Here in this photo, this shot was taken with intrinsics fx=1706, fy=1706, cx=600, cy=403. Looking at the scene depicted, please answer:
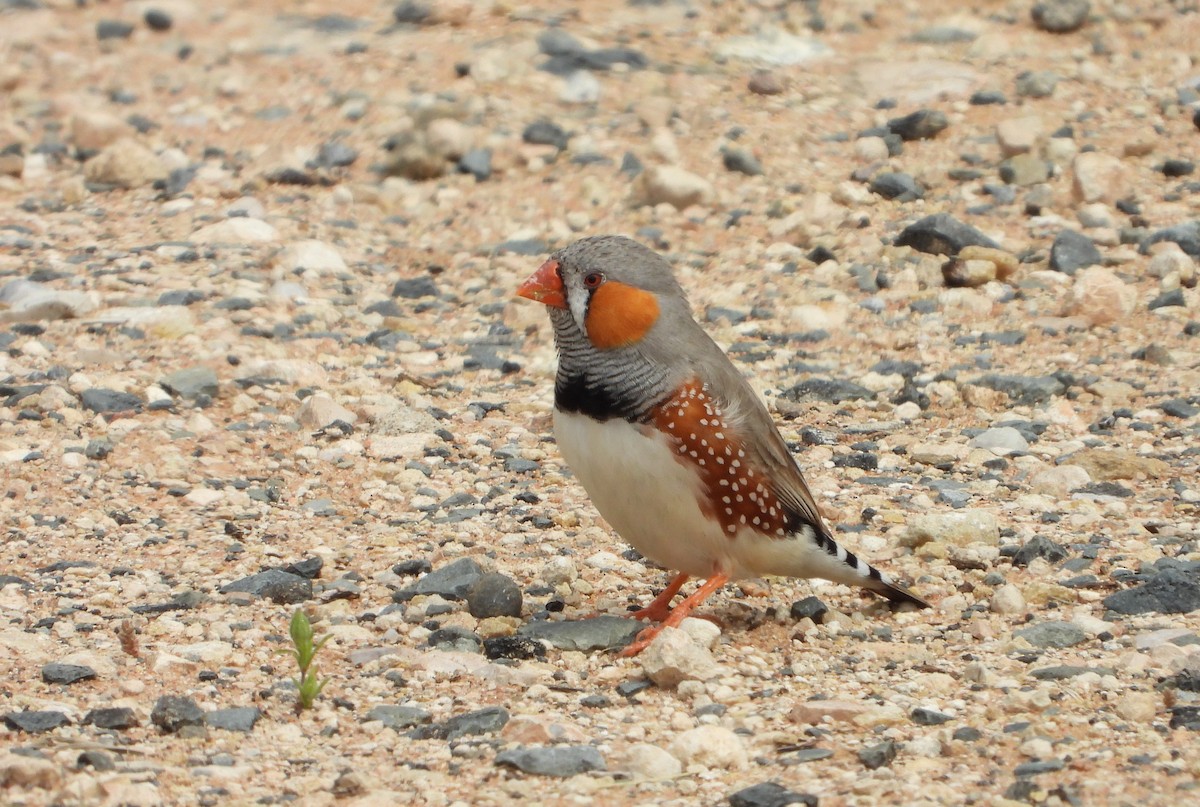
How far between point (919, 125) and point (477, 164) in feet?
8.23

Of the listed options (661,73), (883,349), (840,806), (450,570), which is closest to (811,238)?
(883,349)

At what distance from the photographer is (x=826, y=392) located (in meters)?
7.38

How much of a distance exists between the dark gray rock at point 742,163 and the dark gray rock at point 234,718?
5666mm

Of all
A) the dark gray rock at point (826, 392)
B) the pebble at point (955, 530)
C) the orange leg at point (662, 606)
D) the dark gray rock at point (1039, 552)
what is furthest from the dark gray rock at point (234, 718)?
the dark gray rock at point (826, 392)

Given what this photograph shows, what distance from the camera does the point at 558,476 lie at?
6535 mm

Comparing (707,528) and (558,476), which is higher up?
(707,528)

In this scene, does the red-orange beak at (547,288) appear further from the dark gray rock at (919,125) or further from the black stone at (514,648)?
the dark gray rock at (919,125)

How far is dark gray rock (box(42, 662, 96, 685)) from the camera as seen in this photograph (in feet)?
15.0

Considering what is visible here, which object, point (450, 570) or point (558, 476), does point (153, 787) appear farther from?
point (558, 476)

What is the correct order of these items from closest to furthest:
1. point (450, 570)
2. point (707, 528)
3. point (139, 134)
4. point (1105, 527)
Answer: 1. point (707, 528)
2. point (450, 570)
3. point (1105, 527)
4. point (139, 134)

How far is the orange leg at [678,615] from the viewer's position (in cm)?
503

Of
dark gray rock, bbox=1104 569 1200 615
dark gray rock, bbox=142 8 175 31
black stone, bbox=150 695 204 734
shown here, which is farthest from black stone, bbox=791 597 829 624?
dark gray rock, bbox=142 8 175 31

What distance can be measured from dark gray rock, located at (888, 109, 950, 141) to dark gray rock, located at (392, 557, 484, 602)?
509 cm

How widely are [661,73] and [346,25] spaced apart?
7.47 feet
